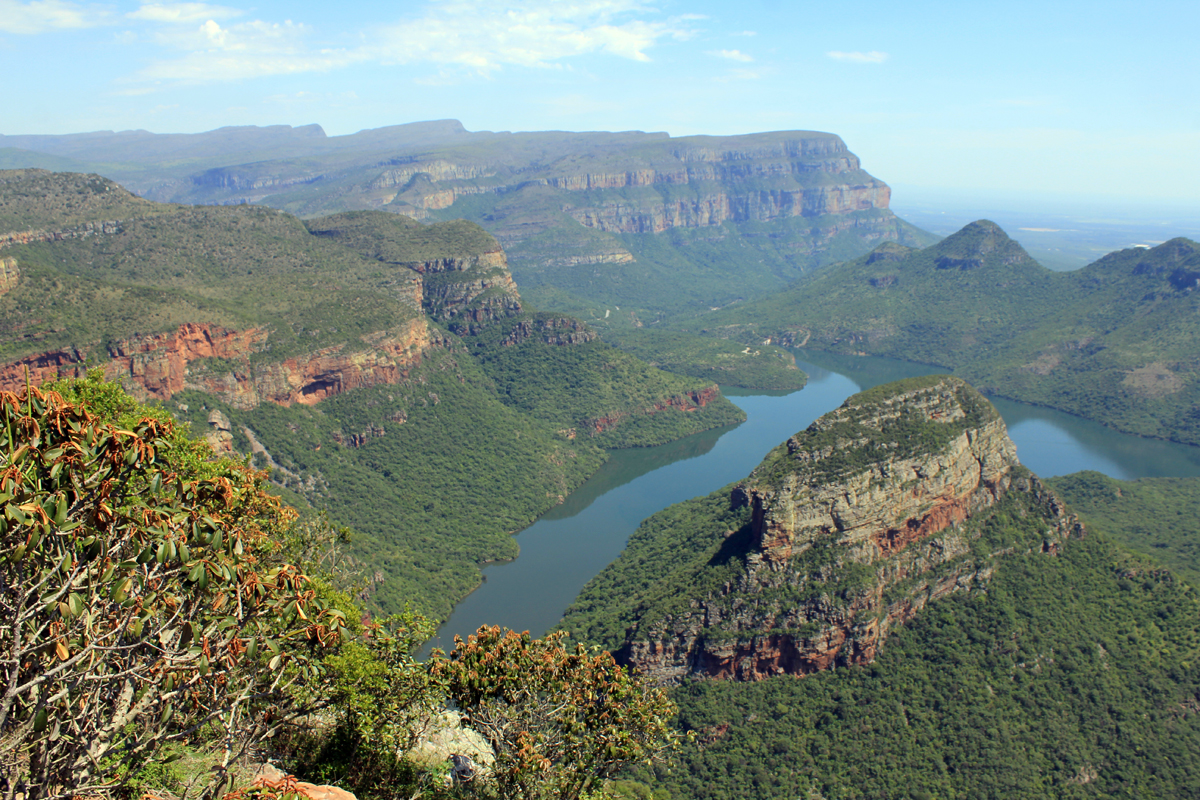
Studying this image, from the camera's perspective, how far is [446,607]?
221ft

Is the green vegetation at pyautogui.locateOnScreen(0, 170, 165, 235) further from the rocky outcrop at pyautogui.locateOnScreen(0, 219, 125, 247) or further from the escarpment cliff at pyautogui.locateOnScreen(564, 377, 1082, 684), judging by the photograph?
the escarpment cliff at pyautogui.locateOnScreen(564, 377, 1082, 684)

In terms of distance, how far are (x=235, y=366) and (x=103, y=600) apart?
72.3 metres

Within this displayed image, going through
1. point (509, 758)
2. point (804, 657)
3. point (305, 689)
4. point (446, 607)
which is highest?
point (305, 689)

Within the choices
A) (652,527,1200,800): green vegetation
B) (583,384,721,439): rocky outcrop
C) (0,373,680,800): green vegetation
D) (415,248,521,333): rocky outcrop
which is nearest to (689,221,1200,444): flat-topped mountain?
(583,384,721,439): rocky outcrop

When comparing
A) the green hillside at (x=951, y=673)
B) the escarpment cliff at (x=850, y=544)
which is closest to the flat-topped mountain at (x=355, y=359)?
the escarpment cliff at (x=850, y=544)

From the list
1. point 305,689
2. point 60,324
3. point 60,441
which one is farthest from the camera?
point 60,324

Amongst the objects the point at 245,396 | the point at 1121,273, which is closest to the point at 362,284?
the point at 245,396

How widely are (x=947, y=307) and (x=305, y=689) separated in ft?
643

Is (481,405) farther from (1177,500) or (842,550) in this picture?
(1177,500)

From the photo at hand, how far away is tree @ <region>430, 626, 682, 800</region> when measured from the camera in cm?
2258

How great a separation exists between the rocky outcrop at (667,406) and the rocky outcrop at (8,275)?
67612mm

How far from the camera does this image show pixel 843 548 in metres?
52.9

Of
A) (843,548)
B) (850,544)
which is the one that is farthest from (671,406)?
(843,548)

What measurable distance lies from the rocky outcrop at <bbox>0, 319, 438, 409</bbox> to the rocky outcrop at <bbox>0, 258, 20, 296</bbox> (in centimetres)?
1071
